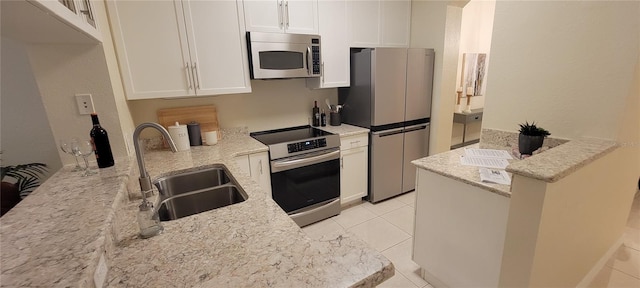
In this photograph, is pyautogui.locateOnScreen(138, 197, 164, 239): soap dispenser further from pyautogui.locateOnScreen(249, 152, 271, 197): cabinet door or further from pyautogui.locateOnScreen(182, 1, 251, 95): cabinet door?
pyautogui.locateOnScreen(182, 1, 251, 95): cabinet door

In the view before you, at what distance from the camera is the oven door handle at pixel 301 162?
7.38 ft

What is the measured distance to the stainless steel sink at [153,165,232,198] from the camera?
163cm

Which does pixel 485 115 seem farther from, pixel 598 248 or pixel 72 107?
pixel 72 107

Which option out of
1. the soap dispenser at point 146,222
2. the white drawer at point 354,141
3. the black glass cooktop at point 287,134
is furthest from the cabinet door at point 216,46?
the soap dispenser at point 146,222

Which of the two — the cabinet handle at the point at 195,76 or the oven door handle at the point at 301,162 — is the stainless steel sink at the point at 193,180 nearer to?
the oven door handle at the point at 301,162

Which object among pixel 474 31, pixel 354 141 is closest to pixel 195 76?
pixel 354 141

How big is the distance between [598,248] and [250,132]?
2.84 metres

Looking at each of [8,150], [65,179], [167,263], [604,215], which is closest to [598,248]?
[604,215]

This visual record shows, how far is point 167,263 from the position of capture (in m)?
0.81

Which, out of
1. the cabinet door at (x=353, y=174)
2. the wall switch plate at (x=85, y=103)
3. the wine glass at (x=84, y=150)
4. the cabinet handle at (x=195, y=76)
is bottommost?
the cabinet door at (x=353, y=174)

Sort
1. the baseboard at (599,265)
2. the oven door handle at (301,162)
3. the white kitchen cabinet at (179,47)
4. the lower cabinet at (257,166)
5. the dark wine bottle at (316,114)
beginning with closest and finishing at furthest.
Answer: the baseboard at (599,265)
the white kitchen cabinet at (179,47)
the lower cabinet at (257,166)
the oven door handle at (301,162)
the dark wine bottle at (316,114)

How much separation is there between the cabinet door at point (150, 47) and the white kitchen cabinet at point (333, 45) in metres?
1.19

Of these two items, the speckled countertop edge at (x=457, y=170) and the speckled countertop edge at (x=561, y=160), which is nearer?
the speckled countertop edge at (x=561, y=160)

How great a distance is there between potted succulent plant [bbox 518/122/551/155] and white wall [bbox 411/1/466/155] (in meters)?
1.41
